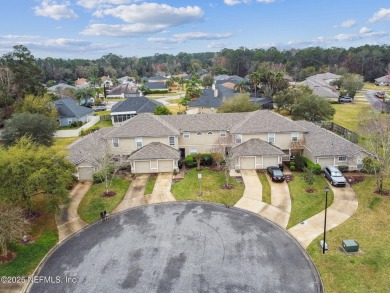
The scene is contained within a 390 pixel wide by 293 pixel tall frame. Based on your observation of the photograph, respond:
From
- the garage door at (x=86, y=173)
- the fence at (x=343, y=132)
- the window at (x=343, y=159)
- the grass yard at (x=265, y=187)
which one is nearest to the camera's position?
the grass yard at (x=265, y=187)

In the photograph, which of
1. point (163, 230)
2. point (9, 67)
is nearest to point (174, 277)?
point (163, 230)

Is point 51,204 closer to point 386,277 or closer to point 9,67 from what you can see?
point 386,277

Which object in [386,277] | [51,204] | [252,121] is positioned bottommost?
[386,277]

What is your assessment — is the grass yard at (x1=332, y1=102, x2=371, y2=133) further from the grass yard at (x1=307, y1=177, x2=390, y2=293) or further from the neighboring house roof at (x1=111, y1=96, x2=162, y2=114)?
the neighboring house roof at (x1=111, y1=96, x2=162, y2=114)

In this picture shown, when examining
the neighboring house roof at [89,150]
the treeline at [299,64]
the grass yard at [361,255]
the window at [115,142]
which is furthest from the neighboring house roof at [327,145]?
the treeline at [299,64]

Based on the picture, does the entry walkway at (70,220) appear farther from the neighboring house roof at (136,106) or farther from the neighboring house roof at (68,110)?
the neighboring house roof at (68,110)

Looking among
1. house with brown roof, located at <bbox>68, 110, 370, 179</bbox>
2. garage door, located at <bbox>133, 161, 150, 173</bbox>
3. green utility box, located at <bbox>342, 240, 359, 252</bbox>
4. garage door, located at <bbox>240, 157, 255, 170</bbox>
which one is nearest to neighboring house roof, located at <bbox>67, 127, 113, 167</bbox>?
house with brown roof, located at <bbox>68, 110, 370, 179</bbox>

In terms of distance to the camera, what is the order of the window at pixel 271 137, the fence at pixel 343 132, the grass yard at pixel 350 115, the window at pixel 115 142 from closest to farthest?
the window at pixel 115 142 → the window at pixel 271 137 → the fence at pixel 343 132 → the grass yard at pixel 350 115
